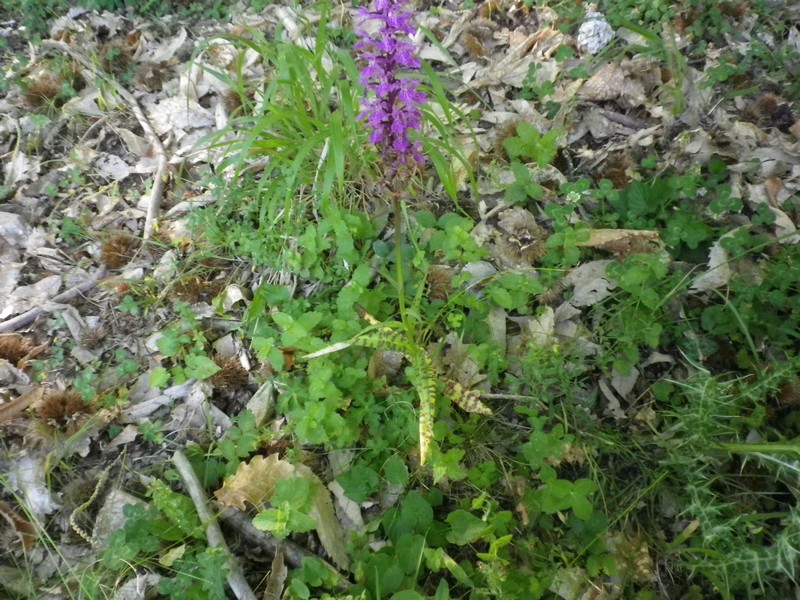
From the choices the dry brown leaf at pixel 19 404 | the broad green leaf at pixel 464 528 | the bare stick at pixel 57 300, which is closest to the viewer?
the broad green leaf at pixel 464 528

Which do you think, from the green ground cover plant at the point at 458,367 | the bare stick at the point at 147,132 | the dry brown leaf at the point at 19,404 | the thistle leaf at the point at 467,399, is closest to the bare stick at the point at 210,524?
the green ground cover plant at the point at 458,367

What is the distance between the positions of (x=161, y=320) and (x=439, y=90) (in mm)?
1590

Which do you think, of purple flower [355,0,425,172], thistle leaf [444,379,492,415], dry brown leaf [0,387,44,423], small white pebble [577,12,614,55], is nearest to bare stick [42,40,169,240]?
dry brown leaf [0,387,44,423]

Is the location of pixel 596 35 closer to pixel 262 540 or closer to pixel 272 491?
pixel 272 491

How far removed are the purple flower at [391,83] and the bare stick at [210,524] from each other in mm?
1332

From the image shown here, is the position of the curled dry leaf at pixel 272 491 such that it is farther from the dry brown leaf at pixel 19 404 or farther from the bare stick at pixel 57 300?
the bare stick at pixel 57 300

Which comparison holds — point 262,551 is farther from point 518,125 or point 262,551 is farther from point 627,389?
point 518,125

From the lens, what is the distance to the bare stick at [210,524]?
180 cm

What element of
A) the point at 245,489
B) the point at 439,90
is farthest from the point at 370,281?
the point at 245,489

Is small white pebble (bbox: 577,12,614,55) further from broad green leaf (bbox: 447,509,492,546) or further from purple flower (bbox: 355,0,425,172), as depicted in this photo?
broad green leaf (bbox: 447,509,492,546)

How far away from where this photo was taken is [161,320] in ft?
8.23

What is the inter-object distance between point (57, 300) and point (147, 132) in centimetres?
110

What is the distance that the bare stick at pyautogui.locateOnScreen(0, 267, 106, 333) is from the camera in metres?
2.51

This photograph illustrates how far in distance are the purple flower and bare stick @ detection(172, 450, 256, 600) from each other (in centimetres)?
133
